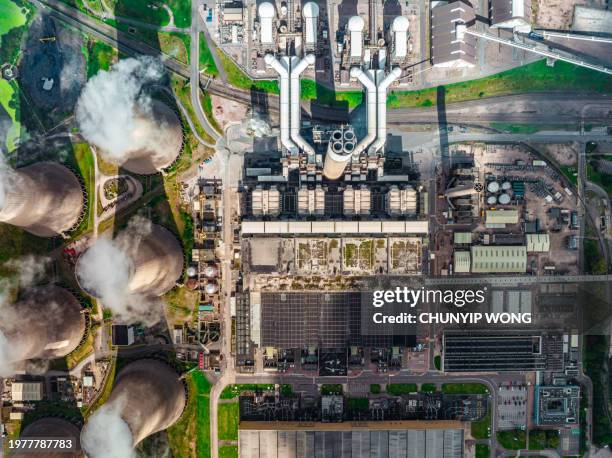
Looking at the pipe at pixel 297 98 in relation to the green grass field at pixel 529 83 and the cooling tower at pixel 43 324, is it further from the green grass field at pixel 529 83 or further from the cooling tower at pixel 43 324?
the cooling tower at pixel 43 324

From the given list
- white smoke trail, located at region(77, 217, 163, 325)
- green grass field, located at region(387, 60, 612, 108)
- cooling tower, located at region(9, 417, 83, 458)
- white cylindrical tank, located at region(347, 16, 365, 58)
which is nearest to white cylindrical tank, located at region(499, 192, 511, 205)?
green grass field, located at region(387, 60, 612, 108)

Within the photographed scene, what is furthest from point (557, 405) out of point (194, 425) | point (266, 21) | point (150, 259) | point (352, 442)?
point (266, 21)

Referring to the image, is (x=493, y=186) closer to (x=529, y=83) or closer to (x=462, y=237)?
(x=462, y=237)

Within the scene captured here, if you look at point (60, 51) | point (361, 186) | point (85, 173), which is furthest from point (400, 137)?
point (60, 51)

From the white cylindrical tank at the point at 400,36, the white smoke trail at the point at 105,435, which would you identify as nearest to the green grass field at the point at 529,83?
the white cylindrical tank at the point at 400,36

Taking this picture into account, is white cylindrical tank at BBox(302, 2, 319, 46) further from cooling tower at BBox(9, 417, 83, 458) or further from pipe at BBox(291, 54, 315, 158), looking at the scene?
cooling tower at BBox(9, 417, 83, 458)

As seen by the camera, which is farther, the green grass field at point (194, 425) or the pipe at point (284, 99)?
the green grass field at point (194, 425)
